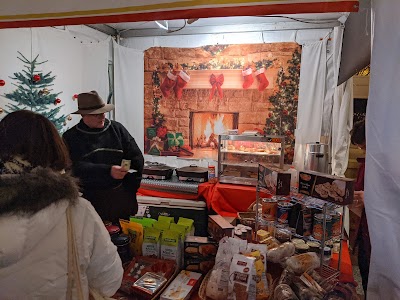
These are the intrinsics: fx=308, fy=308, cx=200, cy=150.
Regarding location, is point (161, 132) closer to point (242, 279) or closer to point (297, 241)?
point (297, 241)

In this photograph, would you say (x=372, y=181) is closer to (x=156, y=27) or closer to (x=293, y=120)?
(x=293, y=120)

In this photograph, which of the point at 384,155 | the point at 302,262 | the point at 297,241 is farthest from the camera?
the point at 297,241

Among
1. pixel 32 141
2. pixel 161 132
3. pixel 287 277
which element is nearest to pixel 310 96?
pixel 161 132

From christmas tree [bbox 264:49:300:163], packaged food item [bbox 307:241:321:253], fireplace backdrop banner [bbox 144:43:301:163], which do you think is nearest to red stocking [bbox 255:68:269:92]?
fireplace backdrop banner [bbox 144:43:301:163]

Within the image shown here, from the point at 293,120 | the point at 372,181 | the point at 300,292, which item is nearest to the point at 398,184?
the point at 372,181

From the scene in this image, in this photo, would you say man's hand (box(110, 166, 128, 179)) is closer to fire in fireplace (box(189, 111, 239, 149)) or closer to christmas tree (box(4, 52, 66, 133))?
christmas tree (box(4, 52, 66, 133))

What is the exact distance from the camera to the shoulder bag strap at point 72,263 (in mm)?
1071

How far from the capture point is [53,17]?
163 cm

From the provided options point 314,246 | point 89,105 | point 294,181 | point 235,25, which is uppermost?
point 235,25

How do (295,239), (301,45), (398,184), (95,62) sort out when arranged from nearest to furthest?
(398,184), (295,239), (301,45), (95,62)

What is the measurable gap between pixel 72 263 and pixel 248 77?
3802 mm

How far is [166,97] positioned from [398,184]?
158 inches

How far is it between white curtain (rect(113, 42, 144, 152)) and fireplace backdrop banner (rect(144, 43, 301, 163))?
0.31ft

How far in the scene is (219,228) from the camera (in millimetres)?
1832
